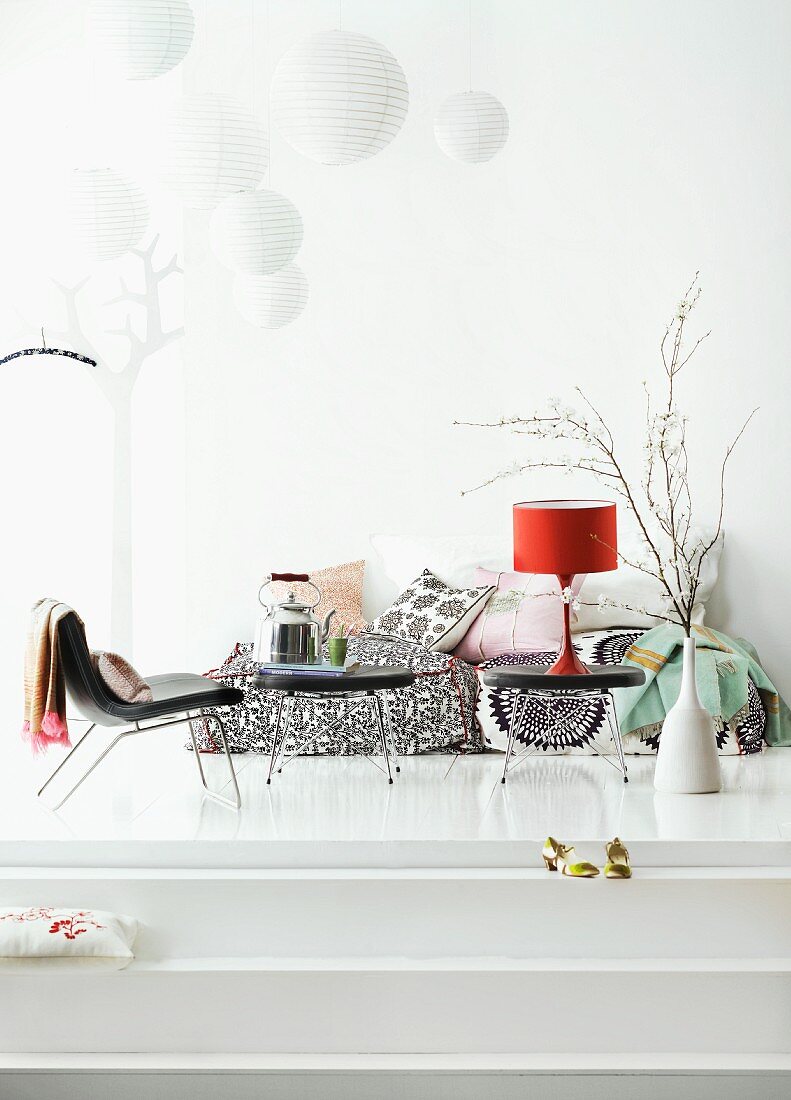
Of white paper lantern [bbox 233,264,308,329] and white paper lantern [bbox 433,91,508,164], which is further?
white paper lantern [bbox 233,264,308,329]

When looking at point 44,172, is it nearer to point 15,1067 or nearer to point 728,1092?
point 15,1067

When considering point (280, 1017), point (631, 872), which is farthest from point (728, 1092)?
point (280, 1017)

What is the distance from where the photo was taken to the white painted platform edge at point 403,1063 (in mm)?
2895

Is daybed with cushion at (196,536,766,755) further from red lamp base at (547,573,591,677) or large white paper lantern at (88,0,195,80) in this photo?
large white paper lantern at (88,0,195,80)

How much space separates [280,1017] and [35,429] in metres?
4.25

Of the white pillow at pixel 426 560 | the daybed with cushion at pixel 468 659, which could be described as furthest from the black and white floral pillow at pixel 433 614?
the white pillow at pixel 426 560

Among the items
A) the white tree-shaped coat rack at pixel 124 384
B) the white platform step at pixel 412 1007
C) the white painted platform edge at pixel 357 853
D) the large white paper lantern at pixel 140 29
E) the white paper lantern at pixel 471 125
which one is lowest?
the white platform step at pixel 412 1007

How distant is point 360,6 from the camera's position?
5641mm

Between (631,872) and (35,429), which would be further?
(35,429)

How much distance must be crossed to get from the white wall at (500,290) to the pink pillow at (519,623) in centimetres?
81

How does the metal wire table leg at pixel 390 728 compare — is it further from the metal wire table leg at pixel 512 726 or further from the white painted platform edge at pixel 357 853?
the white painted platform edge at pixel 357 853

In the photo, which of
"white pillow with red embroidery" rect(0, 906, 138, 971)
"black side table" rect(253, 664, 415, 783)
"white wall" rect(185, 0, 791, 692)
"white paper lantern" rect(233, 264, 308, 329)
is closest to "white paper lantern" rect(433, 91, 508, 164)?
"white wall" rect(185, 0, 791, 692)

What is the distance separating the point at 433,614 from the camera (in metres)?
4.93

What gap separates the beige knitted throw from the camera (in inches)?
138
